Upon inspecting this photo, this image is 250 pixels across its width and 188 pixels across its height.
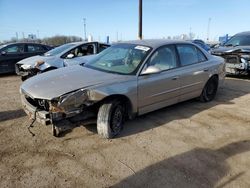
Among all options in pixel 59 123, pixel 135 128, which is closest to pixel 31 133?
pixel 59 123

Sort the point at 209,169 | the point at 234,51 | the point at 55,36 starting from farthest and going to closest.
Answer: the point at 55,36 → the point at 234,51 → the point at 209,169

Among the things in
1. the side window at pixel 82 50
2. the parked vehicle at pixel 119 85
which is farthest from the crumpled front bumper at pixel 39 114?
the side window at pixel 82 50

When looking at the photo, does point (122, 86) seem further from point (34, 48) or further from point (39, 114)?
point (34, 48)

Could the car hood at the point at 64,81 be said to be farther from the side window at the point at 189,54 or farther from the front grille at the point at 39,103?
the side window at the point at 189,54

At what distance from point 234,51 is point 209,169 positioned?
6706 mm

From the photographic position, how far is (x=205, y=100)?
20.0 ft

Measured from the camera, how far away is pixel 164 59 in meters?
4.81

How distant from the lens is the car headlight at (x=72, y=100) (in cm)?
350

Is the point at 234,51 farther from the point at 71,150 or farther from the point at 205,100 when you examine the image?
the point at 71,150

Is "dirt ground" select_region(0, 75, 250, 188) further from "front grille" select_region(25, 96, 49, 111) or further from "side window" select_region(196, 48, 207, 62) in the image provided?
"side window" select_region(196, 48, 207, 62)

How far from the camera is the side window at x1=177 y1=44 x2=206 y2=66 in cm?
518

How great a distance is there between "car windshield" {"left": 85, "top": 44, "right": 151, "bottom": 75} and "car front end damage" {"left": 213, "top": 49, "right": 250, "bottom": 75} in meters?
5.37

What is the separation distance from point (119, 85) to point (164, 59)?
1301mm

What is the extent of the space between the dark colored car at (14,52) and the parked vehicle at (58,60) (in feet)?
6.52
